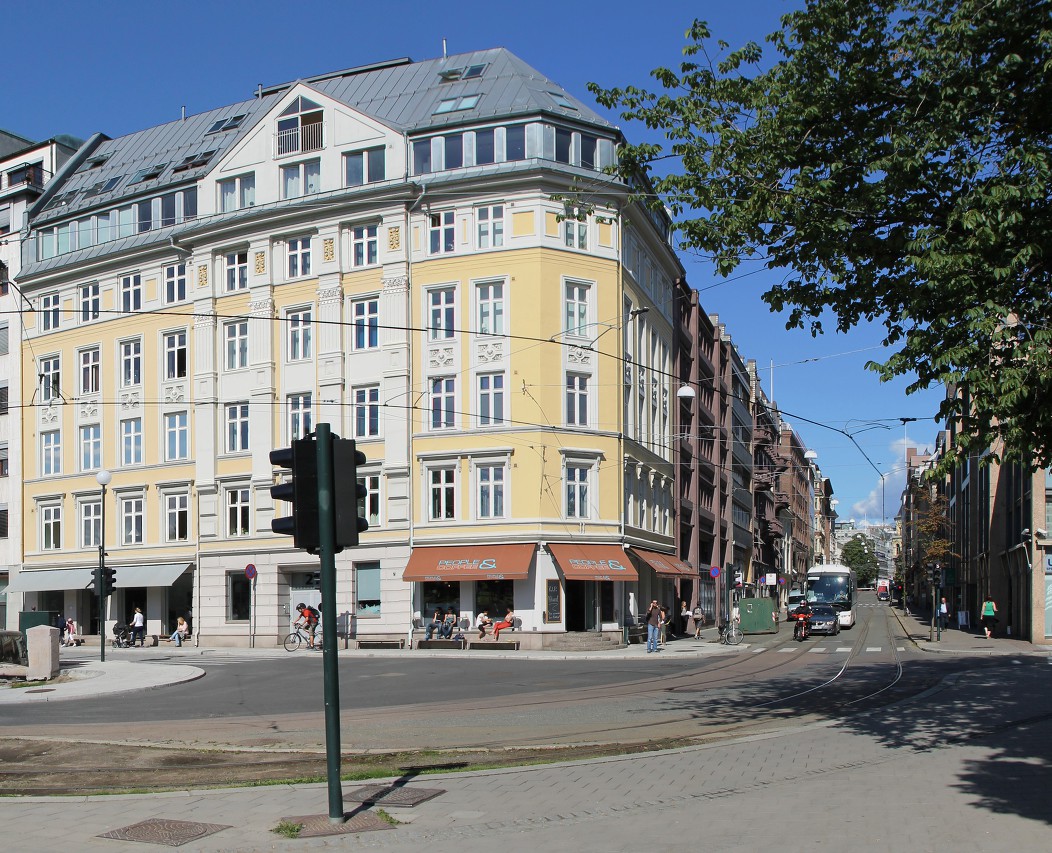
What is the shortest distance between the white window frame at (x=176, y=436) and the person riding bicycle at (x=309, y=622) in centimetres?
935

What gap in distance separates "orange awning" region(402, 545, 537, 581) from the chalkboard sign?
43.1 inches

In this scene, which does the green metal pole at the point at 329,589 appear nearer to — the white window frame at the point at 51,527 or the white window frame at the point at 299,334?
the white window frame at the point at 299,334

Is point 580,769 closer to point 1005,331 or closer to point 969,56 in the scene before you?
point 1005,331

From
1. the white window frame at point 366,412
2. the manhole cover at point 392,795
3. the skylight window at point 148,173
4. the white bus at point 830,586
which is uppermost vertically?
the skylight window at point 148,173

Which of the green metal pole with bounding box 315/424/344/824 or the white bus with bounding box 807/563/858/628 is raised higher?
the green metal pole with bounding box 315/424/344/824

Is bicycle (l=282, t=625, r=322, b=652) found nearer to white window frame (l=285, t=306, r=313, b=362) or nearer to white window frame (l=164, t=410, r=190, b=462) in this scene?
white window frame (l=164, t=410, r=190, b=462)

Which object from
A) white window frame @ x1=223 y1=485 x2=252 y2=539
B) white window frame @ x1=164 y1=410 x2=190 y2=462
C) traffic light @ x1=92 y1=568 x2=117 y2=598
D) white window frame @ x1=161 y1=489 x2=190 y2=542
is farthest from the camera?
white window frame @ x1=164 y1=410 x2=190 y2=462

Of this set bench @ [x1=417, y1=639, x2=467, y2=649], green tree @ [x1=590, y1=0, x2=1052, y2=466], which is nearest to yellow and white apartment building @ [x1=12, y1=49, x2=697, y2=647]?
bench @ [x1=417, y1=639, x2=467, y2=649]

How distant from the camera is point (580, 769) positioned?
11.1 metres

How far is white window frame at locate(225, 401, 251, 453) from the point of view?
44.1 m

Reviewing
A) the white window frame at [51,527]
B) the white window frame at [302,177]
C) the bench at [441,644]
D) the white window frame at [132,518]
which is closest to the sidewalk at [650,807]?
the bench at [441,644]

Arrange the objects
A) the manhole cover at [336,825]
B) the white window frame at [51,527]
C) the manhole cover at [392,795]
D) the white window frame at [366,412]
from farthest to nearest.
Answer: the white window frame at [51,527], the white window frame at [366,412], the manhole cover at [392,795], the manhole cover at [336,825]

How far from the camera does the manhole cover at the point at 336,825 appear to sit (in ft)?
27.2

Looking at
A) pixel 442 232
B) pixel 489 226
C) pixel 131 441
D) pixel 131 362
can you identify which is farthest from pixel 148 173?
pixel 489 226
